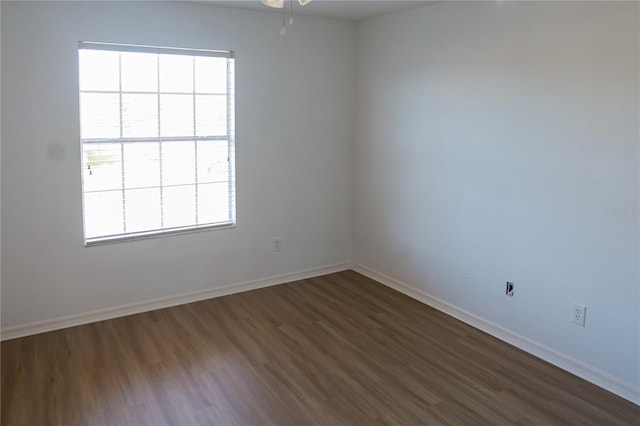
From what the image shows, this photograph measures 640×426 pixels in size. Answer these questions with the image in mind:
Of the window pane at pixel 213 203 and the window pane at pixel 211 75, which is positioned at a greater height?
the window pane at pixel 211 75

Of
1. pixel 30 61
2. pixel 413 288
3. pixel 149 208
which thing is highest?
pixel 30 61

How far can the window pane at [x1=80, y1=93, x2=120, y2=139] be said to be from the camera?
372 cm

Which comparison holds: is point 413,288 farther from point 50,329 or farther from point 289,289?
point 50,329

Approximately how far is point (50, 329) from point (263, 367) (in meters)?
1.62

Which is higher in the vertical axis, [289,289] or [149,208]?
[149,208]

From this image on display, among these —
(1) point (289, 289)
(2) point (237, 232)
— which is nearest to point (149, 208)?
(2) point (237, 232)

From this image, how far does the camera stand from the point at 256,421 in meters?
2.72

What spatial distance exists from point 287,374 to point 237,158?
1921mm

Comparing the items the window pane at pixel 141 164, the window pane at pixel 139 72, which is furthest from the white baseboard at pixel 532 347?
the window pane at pixel 139 72

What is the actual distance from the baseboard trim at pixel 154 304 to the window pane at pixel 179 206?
0.59m

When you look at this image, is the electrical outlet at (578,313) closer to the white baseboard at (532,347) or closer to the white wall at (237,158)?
the white baseboard at (532,347)

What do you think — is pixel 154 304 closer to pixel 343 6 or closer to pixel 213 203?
pixel 213 203

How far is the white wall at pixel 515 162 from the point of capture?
2.95 meters

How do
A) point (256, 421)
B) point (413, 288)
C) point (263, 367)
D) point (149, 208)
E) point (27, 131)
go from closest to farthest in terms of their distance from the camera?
point (256, 421) → point (263, 367) → point (27, 131) → point (149, 208) → point (413, 288)
